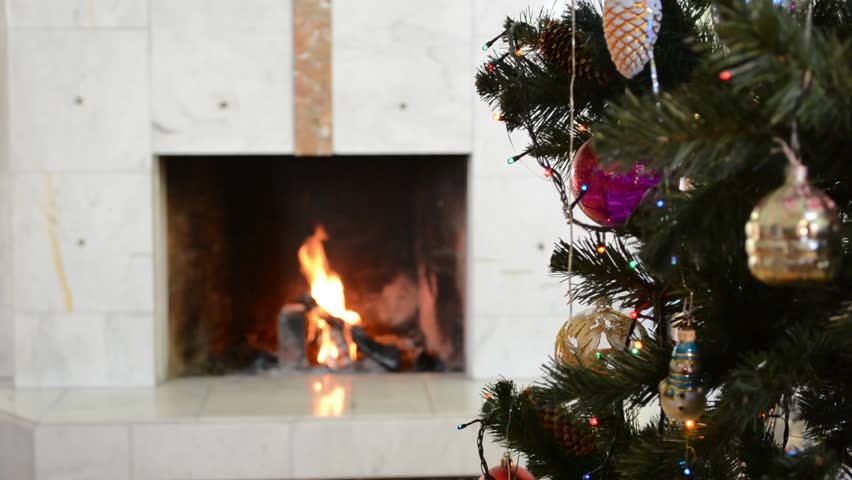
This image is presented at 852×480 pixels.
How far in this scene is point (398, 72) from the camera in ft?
9.34

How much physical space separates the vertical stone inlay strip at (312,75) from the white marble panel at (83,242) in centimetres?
50

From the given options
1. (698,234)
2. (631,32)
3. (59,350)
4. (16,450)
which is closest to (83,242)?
(59,350)

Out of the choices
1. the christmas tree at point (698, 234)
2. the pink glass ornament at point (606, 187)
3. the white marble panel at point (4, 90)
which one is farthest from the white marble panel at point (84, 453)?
the pink glass ornament at point (606, 187)

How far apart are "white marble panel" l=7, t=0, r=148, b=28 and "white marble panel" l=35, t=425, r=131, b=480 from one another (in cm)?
117

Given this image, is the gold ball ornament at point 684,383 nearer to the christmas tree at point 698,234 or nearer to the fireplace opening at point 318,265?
the christmas tree at point 698,234

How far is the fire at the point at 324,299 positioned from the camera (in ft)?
10.2

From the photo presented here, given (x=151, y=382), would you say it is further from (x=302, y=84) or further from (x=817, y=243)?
(x=817, y=243)

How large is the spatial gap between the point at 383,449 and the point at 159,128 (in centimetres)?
116

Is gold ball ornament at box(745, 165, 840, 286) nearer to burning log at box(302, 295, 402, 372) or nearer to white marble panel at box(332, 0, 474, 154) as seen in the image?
white marble panel at box(332, 0, 474, 154)

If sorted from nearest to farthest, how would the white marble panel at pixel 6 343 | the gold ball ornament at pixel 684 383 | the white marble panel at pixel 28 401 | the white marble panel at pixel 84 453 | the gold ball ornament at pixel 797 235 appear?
the gold ball ornament at pixel 797 235 → the gold ball ornament at pixel 684 383 → the white marble panel at pixel 84 453 → the white marble panel at pixel 28 401 → the white marble panel at pixel 6 343

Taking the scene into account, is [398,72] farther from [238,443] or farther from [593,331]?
[593,331]

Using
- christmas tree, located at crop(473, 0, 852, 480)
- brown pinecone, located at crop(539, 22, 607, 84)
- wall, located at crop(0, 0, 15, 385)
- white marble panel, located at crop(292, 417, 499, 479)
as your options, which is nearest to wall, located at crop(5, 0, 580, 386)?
wall, located at crop(0, 0, 15, 385)

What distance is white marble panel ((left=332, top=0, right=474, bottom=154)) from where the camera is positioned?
111 inches

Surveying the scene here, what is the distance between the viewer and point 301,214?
3283mm
